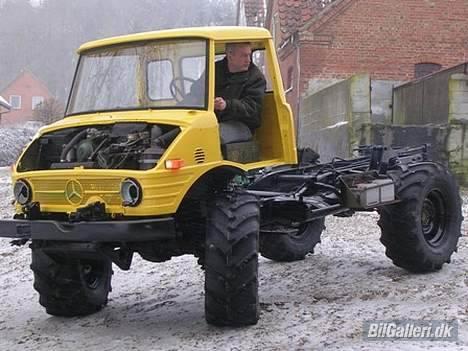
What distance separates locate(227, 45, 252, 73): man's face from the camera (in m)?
6.88

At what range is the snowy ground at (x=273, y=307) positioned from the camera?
6000 mm

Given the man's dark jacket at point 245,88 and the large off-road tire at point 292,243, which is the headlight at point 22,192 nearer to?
the man's dark jacket at point 245,88

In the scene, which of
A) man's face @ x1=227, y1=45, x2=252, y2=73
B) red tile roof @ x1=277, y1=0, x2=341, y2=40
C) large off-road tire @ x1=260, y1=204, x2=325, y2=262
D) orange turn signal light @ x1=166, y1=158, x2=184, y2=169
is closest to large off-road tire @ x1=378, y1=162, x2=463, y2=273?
large off-road tire @ x1=260, y1=204, x2=325, y2=262

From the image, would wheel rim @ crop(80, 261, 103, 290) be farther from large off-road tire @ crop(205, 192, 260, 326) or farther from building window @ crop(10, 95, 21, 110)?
building window @ crop(10, 95, 21, 110)

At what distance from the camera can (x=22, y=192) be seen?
21.2 feet

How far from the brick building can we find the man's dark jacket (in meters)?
16.6

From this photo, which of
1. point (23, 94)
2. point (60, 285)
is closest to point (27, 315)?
point (60, 285)

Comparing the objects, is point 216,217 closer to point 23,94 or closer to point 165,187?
point 165,187

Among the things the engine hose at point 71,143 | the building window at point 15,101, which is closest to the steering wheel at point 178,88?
the engine hose at point 71,143

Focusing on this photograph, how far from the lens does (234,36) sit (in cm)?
671

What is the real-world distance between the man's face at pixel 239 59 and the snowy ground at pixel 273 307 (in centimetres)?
209

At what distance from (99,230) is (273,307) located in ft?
6.31

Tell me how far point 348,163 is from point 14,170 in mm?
3491

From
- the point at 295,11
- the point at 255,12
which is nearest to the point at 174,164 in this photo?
the point at 295,11
